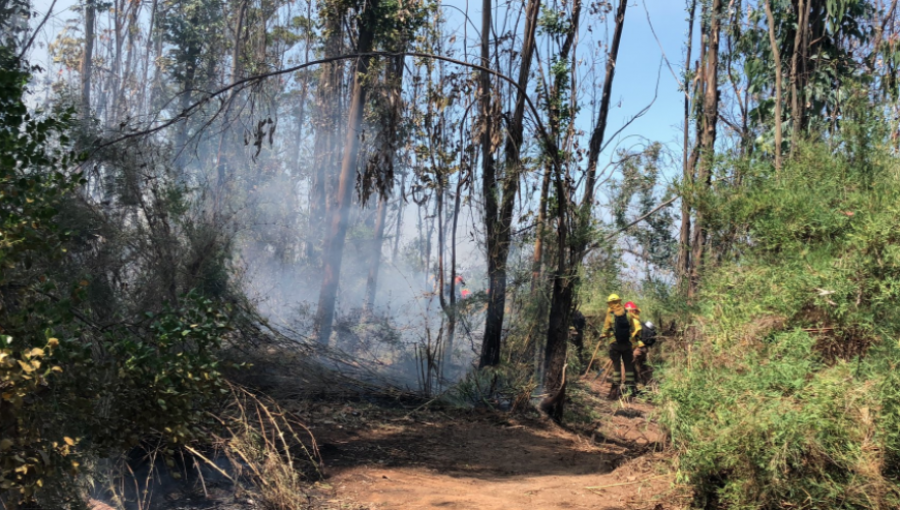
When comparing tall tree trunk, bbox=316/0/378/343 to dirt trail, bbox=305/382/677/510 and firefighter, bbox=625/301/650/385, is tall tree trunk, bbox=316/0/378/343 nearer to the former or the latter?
firefighter, bbox=625/301/650/385

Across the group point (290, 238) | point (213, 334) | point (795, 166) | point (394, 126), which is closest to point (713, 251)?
point (795, 166)

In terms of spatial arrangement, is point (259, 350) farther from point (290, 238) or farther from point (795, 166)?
point (290, 238)

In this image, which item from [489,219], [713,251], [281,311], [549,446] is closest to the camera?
[713,251]

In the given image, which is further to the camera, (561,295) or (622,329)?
(622,329)

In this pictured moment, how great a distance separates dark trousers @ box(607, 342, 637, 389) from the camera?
1170 cm

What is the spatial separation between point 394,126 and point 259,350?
3312 mm

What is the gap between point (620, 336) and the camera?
38.1 ft

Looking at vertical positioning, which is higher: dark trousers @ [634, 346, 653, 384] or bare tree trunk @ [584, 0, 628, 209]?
bare tree trunk @ [584, 0, 628, 209]

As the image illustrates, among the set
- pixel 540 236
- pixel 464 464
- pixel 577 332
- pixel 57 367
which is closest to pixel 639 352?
pixel 577 332

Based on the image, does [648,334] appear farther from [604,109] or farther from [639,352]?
[604,109]

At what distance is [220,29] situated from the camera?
82.5 feet

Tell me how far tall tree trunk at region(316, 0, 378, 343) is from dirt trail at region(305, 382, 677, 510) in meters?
6.85

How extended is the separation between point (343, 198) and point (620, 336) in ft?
23.0

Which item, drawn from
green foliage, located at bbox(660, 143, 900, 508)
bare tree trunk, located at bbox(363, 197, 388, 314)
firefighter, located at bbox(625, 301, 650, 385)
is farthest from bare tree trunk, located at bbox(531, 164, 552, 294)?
bare tree trunk, located at bbox(363, 197, 388, 314)
